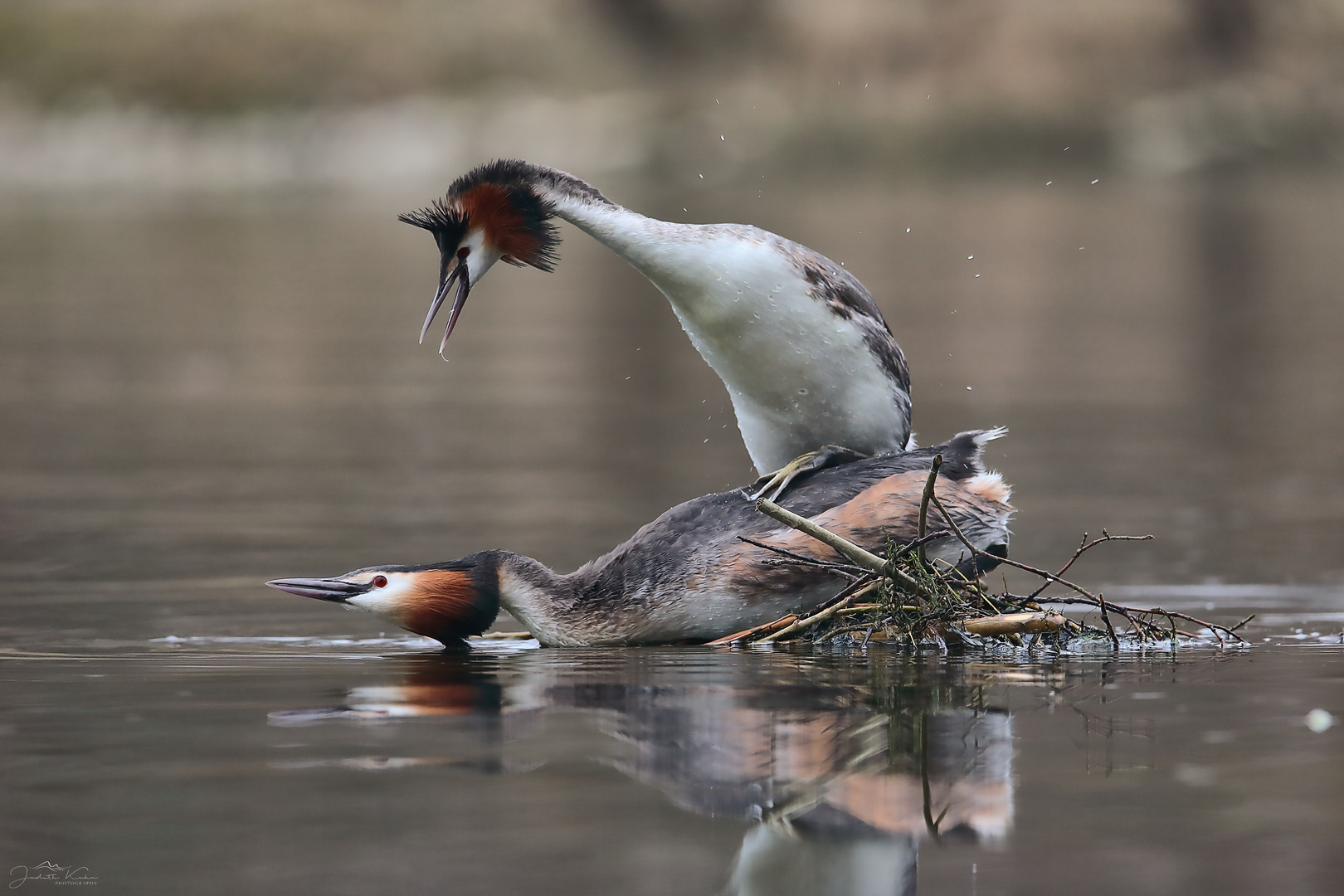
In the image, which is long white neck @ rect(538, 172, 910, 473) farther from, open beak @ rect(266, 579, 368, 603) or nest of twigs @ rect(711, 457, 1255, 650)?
open beak @ rect(266, 579, 368, 603)

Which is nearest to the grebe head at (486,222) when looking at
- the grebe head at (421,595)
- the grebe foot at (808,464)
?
the grebe head at (421,595)

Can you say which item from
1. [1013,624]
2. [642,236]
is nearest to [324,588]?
[642,236]

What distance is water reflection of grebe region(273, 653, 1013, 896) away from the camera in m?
5.12

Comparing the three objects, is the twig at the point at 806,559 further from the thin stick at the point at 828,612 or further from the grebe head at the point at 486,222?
the grebe head at the point at 486,222

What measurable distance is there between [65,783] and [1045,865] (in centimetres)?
286

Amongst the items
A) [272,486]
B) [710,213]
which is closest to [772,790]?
[272,486]

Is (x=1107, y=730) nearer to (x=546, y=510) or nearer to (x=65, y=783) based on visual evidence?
(x=65, y=783)

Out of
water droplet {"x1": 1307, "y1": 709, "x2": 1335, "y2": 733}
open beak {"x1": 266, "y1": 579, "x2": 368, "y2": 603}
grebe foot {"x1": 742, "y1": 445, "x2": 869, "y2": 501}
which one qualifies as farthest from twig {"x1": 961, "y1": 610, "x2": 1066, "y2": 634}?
open beak {"x1": 266, "y1": 579, "x2": 368, "y2": 603}

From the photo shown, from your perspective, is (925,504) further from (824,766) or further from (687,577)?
(824,766)

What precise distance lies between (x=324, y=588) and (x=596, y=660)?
53.6 inches

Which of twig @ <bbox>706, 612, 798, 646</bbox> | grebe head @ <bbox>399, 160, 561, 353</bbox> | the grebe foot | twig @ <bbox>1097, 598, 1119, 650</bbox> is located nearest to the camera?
twig @ <bbox>1097, 598, 1119, 650</bbox>

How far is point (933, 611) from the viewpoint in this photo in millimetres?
8164

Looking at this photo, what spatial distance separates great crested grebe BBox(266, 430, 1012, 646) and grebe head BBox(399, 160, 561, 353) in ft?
3.74

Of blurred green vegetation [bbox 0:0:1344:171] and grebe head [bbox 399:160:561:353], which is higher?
blurred green vegetation [bbox 0:0:1344:171]
